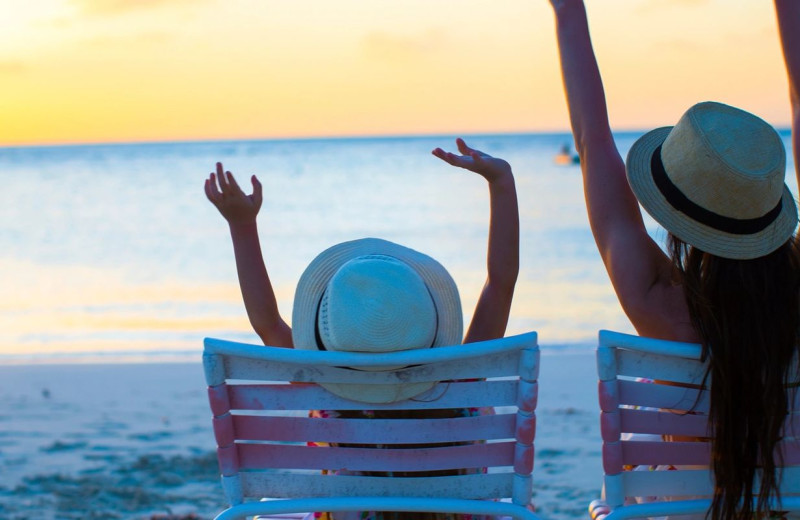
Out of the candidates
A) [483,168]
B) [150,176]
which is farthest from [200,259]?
[150,176]

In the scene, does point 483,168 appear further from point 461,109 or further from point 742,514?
point 461,109

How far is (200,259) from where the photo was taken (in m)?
14.8

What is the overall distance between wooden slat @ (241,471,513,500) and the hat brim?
2.10 ft

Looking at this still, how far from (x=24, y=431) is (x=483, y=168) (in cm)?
409

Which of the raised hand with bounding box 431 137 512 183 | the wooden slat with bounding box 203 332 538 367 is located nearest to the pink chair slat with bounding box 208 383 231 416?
the wooden slat with bounding box 203 332 538 367

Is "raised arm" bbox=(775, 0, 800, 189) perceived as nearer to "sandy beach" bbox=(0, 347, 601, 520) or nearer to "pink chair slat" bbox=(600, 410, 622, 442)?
"pink chair slat" bbox=(600, 410, 622, 442)

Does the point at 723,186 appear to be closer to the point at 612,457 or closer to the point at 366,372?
the point at 612,457

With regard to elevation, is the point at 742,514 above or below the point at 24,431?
below

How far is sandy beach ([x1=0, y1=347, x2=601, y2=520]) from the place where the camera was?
4316 mm

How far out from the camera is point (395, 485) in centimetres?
212

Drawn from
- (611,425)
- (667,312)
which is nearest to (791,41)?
(667,312)

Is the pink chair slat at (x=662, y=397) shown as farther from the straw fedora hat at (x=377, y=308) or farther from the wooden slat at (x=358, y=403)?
the straw fedora hat at (x=377, y=308)

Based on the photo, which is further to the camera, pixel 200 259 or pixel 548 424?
pixel 200 259

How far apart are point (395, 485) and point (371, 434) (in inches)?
5.5
